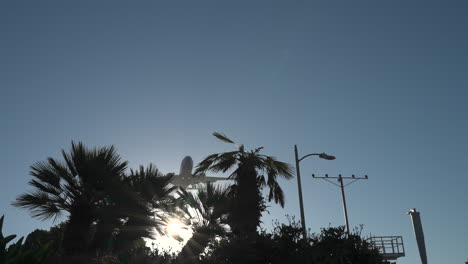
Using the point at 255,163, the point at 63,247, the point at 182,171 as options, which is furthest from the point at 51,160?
the point at 182,171

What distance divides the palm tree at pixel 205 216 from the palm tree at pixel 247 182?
0.57 m

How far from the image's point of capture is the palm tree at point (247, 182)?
1805 centimetres

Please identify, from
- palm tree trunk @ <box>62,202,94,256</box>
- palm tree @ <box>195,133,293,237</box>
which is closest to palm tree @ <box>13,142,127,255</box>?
palm tree trunk @ <box>62,202,94,256</box>

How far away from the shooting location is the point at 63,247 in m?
14.3

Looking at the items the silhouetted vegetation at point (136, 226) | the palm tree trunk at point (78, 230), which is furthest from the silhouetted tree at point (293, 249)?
the palm tree trunk at point (78, 230)

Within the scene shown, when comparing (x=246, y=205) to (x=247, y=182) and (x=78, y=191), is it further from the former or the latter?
(x=78, y=191)

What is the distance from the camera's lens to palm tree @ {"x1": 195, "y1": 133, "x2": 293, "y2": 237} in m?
18.0

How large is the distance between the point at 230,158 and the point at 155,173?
471cm

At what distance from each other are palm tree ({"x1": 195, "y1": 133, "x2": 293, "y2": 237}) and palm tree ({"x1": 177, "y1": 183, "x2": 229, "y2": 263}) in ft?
1.86

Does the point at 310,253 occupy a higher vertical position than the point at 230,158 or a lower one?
lower

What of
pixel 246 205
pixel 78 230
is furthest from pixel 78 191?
pixel 246 205

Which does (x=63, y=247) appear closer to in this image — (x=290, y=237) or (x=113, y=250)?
(x=113, y=250)

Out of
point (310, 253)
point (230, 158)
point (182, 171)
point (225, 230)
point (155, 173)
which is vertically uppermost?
point (182, 171)

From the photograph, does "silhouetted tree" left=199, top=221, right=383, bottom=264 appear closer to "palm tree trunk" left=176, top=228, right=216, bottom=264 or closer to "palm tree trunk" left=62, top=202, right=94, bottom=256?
"palm tree trunk" left=176, top=228, right=216, bottom=264
